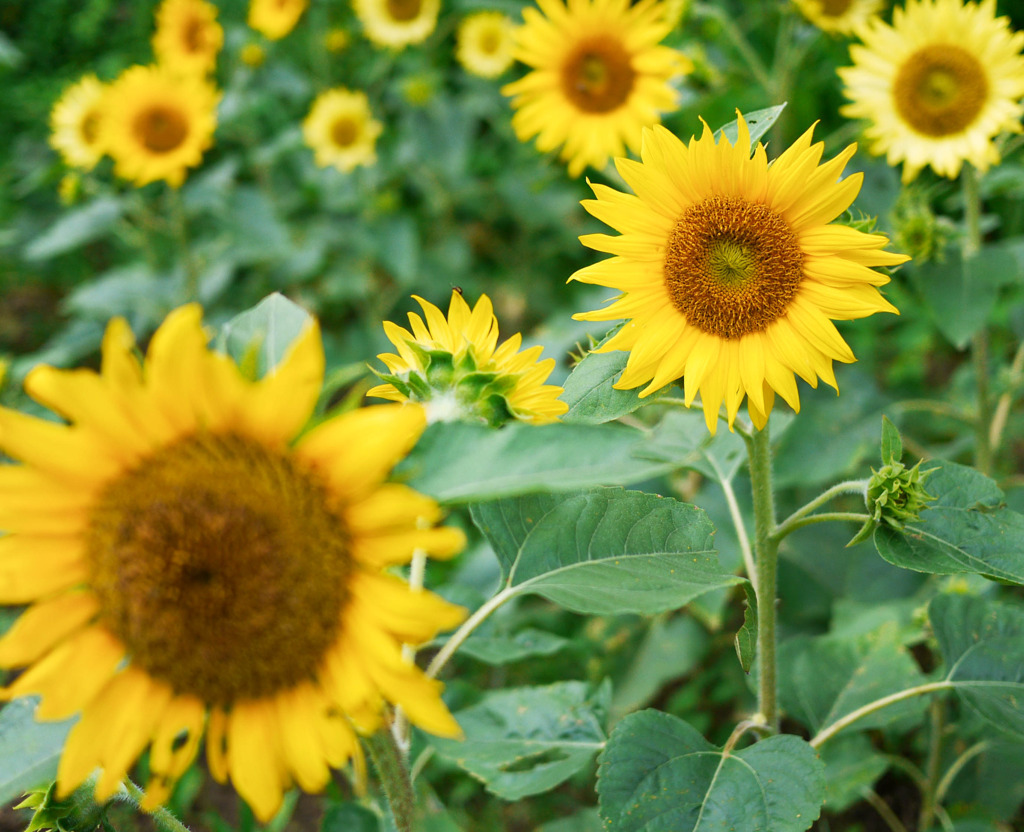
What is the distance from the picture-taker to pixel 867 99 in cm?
142

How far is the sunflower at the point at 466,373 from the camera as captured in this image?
0.68 metres

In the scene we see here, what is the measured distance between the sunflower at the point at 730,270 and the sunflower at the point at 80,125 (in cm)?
205

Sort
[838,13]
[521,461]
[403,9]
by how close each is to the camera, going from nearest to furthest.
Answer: [521,461] → [838,13] → [403,9]

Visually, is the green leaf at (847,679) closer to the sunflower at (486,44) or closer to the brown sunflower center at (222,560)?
the brown sunflower center at (222,560)

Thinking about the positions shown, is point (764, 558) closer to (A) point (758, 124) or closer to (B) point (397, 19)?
(A) point (758, 124)

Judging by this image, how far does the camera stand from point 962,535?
0.77 m

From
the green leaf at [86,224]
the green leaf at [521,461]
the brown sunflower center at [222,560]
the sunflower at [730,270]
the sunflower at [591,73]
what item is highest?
the sunflower at [591,73]

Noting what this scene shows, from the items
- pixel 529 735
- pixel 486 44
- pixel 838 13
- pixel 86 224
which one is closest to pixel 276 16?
pixel 486 44

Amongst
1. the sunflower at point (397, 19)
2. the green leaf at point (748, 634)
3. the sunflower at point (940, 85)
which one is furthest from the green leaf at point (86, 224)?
the green leaf at point (748, 634)

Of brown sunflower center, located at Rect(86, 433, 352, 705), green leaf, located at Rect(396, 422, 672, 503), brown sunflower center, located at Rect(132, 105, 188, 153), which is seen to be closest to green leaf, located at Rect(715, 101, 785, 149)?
green leaf, located at Rect(396, 422, 672, 503)

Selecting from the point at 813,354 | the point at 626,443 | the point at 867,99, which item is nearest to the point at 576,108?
the point at 867,99

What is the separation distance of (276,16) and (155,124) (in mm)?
524

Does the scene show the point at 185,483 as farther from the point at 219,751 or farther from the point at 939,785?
the point at 939,785

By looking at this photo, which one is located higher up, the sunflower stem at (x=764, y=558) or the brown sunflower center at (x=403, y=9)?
the brown sunflower center at (x=403, y=9)
